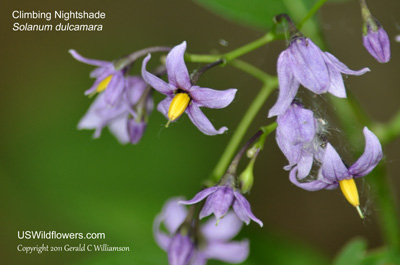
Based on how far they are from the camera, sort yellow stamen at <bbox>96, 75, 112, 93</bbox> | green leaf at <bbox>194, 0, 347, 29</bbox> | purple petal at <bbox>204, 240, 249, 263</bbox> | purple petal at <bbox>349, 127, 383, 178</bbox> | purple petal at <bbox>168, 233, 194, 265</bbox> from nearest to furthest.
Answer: purple petal at <bbox>349, 127, 383, 178</bbox> < purple petal at <bbox>168, 233, 194, 265</bbox> < yellow stamen at <bbox>96, 75, 112, 93</bbox> < purple petal at <bbox>204, 240, 249, 263</bbox> < green leaf at <bbox>194, 0, 347, 29</bbox>

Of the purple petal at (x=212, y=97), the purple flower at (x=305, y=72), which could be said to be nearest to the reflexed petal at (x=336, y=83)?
the purple flower at (x=305, y=72)

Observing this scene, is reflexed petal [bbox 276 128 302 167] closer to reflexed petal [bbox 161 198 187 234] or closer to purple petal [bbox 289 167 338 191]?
purple petal [bbox 289 167 338 191]

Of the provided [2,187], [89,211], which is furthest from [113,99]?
[2,187]

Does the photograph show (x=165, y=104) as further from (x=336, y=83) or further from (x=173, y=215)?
(x=173, y=215)

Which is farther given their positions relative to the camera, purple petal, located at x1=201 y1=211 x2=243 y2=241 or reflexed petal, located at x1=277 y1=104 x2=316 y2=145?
purple petal, located at x1=201 y1=211 x2=243 y2=241

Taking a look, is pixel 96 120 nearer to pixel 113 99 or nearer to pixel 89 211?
pixel 113 99

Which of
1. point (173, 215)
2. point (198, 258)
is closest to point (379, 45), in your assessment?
point (198, 258)

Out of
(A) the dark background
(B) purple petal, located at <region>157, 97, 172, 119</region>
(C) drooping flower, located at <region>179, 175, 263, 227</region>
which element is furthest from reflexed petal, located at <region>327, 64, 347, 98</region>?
(A) the dark background
